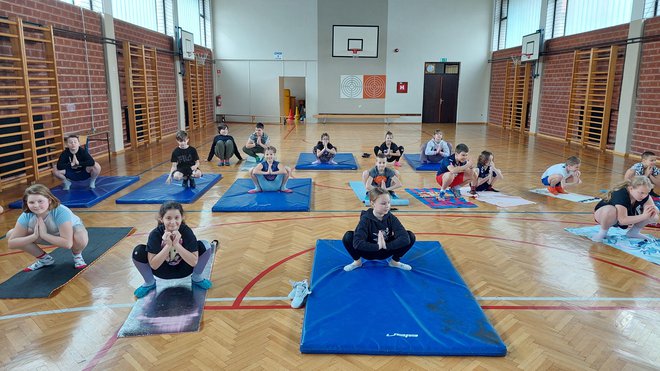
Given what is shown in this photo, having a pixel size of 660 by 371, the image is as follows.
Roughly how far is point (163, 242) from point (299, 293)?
4.04 feet

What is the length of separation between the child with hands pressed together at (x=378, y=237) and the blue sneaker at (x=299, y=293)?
19.7 inches

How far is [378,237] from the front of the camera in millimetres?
4285

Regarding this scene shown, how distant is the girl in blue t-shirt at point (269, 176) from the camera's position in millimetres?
7625

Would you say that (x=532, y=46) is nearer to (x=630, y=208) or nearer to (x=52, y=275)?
(x=630, y=208)

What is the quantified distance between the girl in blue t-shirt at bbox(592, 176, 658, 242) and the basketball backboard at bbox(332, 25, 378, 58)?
1770 centimetres

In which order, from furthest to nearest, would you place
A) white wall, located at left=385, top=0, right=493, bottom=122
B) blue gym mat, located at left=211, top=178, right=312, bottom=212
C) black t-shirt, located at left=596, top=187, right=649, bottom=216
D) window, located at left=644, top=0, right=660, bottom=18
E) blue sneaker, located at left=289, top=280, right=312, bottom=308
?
white wall, located at left=385, top=0, right=493, bottom=122 < window, located at left=644, top=0, right=660, bottom=18 < blue gym mat, located at left=211, top=178, right=312, bottom=212 < black t-shirt, located at left=596, top=187, right=649, bottom=216 < blue sneaker, located at left=289, top=280, right=312, bottom=308

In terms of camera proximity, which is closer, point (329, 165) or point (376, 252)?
point (376, 252)

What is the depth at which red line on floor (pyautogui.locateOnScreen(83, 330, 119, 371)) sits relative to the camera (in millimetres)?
3100

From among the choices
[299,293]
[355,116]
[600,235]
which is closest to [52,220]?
[299,293]

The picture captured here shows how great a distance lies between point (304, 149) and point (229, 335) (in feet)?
33.5

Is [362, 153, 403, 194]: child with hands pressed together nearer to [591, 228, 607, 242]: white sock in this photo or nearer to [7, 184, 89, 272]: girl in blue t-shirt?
[591, 228, 607, 242]: white sock

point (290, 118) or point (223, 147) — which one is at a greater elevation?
point (290, 118)

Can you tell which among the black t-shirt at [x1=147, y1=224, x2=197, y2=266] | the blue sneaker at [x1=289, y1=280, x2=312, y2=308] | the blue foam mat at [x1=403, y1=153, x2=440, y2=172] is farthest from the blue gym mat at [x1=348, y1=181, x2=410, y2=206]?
the black t-shirt at [x1=147, y1=224, x2=197, y2=266]

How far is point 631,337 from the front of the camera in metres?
3.48
